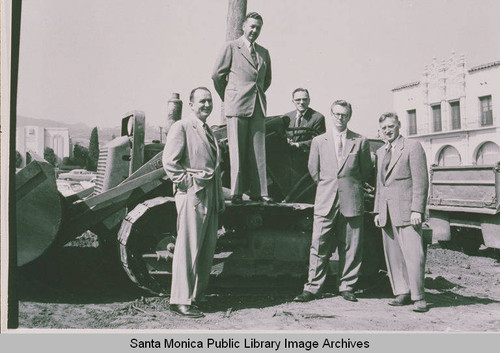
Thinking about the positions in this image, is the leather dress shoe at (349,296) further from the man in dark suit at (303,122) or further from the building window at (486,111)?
the building window at (486,111)

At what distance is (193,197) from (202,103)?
37.3 inches

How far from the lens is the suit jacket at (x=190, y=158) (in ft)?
16.0

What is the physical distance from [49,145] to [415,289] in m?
4.50

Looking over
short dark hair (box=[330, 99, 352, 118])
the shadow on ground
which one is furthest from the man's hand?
the shadow on ground

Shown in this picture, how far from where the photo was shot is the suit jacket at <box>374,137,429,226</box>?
5.19m

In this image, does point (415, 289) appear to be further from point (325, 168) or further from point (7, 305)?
point (7, 305)

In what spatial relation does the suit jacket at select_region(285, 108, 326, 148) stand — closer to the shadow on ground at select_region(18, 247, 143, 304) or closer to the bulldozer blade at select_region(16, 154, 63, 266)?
the shadow on ground at select_region(18, 247, 143, 304)

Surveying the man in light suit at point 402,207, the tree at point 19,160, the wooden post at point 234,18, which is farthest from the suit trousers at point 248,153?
the wooden post at point 234,18

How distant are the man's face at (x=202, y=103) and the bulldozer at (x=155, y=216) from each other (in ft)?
3.60

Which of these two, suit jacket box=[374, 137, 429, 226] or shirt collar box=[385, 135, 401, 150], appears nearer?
suit jacket box=[374, 137, 429, 226]

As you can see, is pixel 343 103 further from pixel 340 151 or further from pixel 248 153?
pixel 248 153

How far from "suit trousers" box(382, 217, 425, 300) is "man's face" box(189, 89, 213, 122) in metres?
2.28

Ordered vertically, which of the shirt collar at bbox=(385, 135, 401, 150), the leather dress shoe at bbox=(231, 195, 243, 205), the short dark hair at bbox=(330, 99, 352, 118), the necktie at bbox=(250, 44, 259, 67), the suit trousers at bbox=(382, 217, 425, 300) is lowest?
the suit trousers at bbox=(382, 217, 425, 300)

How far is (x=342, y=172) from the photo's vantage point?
5.50m
